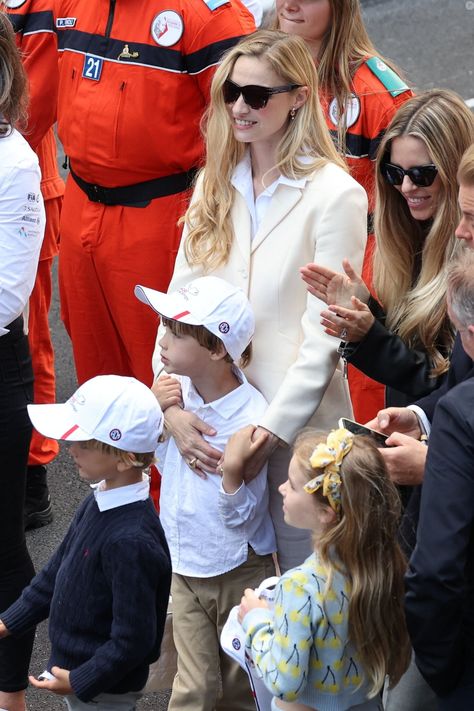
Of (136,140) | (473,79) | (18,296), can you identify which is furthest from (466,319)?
(473,79)

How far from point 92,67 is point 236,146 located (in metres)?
0.96

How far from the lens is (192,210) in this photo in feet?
12.2

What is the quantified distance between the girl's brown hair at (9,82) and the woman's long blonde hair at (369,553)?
156cm

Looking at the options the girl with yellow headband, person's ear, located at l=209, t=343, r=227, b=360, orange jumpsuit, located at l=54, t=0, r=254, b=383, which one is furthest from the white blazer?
orange jumpsuit, located at l=54, t=0, r=254, b=383

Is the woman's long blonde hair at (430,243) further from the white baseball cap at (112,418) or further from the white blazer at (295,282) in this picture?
the white baseball cap at (112,418)

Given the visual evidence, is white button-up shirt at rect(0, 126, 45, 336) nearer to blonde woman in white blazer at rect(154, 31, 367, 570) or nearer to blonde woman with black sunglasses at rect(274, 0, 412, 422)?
blonde woman in white blazer at rect(154, 31, 367, 570)

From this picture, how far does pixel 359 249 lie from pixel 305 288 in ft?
0.64

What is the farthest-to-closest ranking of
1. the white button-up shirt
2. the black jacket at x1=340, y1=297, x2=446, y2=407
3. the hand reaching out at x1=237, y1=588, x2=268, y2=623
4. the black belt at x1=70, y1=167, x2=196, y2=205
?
the black belt at x1=70, y1=167, x2=196, y2=205 < the white button-up shirt < the black jacket at x1=340, y1=297, x2=446, y2=407 < the hand reaching out at x1=237, y1=588, x2=268, y2=623

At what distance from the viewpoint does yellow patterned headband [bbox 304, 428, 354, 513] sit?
2629 millimetres

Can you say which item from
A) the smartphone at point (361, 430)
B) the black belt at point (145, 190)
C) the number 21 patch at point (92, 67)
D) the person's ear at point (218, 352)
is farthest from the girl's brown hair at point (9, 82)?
Answer: the smartphone at point (361, 430)

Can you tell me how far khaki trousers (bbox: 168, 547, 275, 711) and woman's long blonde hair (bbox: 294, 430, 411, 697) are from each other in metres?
0.79

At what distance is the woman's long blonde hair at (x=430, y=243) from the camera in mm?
3418

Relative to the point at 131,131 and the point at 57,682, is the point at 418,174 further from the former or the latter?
the point at 57,682

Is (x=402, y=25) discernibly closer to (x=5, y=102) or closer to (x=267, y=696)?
(x=5, y=102)
